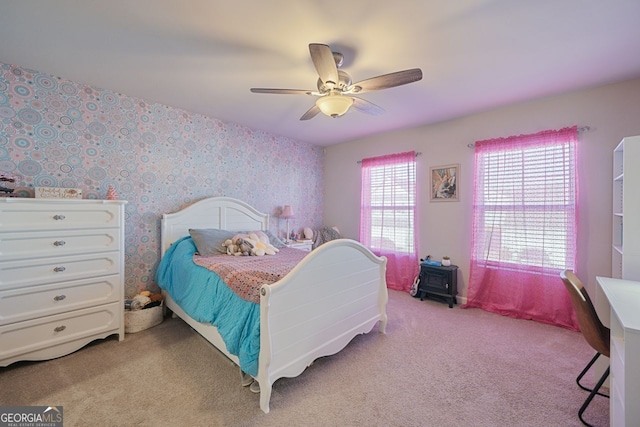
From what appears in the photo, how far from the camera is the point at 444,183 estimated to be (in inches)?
141

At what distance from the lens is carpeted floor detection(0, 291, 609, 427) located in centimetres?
154

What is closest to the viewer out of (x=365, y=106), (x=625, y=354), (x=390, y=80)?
(x=625, y=354)

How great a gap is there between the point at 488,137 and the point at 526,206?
0.94m

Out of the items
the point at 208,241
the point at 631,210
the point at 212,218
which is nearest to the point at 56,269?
the point at 208,241

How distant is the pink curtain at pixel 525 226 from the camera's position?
2746 millimetres

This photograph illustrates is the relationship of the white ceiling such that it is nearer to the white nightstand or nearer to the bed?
the bed

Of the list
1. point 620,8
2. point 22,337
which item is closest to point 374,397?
point 22,337

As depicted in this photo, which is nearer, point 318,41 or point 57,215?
point 318,41

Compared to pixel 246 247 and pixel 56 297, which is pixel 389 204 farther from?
pixel 56 297

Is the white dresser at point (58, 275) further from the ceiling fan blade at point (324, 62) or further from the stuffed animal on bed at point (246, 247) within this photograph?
the ceiling fan blade at point (324, 62)

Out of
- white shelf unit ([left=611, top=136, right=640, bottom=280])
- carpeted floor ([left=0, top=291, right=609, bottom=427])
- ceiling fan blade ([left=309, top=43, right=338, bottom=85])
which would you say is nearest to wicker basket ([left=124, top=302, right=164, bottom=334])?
carpeted floor ([left=0, top=291, right=609, bottom=427])

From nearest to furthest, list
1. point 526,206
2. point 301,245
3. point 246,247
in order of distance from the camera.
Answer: point 246,247 → point 526,206 → point 301,245

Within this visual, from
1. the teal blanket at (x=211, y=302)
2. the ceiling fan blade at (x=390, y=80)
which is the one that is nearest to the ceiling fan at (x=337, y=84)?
the ceiling fan blade at (x=390, y=80)

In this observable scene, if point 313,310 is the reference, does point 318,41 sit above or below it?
above
